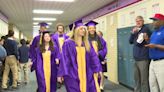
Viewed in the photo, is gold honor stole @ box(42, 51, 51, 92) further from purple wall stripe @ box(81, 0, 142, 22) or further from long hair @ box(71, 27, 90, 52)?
purple wall stripe @ box(81, 0, 142, 22)

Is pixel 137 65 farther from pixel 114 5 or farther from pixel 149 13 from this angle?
pixel 114 5

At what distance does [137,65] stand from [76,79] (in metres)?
2.41

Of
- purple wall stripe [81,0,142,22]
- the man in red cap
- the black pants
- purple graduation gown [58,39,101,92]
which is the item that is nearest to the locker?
purple wall stripe [81,0,142,22]

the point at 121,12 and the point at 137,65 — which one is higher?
the point at 121,12

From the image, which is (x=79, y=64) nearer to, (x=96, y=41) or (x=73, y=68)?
(x=73, y=68)

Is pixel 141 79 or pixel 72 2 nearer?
pixel 141 79

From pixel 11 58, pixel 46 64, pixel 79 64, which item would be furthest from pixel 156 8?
pixel 11 58

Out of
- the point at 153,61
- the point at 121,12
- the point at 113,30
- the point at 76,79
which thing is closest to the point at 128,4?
the point at 121,12

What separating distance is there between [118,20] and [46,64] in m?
4.26

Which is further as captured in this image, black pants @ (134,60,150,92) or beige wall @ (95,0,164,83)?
beige wall @ (95,0,164,83)

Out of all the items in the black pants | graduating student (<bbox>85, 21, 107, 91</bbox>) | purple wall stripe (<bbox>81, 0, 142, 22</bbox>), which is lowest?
the black pants

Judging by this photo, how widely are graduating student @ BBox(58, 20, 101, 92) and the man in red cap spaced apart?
1.49 meters

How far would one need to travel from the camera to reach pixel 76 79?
14.2 ft

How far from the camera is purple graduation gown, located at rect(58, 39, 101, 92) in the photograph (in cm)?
429
